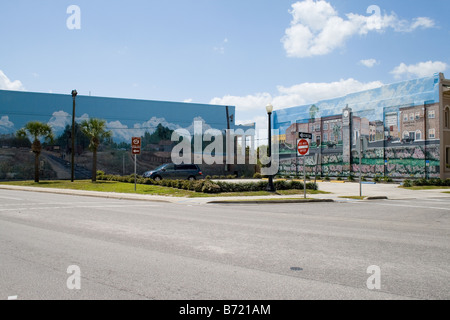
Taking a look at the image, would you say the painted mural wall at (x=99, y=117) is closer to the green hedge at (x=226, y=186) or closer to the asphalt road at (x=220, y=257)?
the green hedge at (x=226, y=186)

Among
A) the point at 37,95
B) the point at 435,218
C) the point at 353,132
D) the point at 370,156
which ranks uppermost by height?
the point at 37,95

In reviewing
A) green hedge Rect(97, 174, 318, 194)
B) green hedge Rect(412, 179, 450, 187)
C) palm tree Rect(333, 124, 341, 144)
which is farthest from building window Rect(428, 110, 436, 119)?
green hedge Rect(97, 174, 318, 194)

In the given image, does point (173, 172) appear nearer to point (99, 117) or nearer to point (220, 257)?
point (99, 117)

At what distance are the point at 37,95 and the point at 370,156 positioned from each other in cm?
3666

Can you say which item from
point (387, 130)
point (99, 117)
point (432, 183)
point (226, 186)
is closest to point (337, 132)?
point (387, 130)

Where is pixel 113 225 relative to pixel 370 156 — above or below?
below

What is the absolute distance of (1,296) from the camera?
4.96 m

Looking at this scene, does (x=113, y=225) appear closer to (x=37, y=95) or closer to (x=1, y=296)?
(x=1, y=296)

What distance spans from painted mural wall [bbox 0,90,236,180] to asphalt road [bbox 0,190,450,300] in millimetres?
34056

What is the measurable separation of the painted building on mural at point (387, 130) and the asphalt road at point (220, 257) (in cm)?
2144

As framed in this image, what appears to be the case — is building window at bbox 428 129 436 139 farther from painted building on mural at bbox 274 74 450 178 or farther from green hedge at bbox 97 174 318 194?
green hedge at bbox 97 174 318 194

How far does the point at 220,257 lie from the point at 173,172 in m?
27.2

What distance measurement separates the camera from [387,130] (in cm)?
3834
